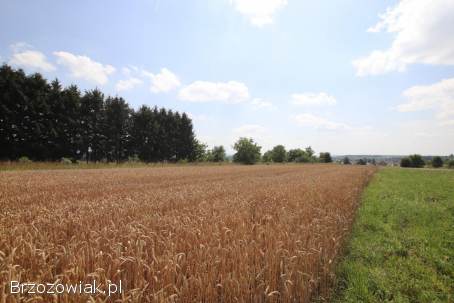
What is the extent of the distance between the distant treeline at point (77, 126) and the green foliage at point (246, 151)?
63.3ft

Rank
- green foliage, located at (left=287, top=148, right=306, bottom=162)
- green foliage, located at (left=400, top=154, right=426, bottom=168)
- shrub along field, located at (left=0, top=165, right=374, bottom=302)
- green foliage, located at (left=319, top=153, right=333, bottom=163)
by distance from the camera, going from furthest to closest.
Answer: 1. green foliage, located at (left=287, top=148, right=306, bottom=162)
2. green foliage, located at (left=319, top=153, right=333, bottom=163)
3. green foliage, located at (left=400, top=154, right=426, bottom=168)
4. shrub along field, located at (left=0, top=165, right=374, bottom=302)

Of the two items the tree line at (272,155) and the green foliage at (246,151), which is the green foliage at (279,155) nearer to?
the tree line at (272,155)

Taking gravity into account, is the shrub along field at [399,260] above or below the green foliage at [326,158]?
below

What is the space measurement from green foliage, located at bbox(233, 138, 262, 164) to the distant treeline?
760 inches

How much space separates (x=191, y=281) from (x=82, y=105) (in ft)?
190

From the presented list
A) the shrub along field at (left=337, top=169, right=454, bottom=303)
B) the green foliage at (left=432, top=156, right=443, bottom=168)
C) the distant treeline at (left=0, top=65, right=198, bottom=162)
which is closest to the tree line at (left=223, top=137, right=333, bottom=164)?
the distant treeline at (left=0, top=65, right=198, bottom=162)

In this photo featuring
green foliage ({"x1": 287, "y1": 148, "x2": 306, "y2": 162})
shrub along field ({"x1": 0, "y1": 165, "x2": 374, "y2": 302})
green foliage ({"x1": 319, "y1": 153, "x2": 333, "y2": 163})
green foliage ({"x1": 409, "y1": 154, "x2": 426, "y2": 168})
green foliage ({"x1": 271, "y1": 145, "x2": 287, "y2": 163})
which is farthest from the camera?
green foliage ({"x1": 287, "y1": 148, "x2": 306, "y2": 162})

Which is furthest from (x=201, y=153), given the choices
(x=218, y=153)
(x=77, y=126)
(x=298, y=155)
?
(x=298, y=155)

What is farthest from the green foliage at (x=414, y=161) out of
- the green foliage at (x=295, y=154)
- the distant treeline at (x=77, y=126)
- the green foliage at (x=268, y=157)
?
the distant treeline at (x=77, y=126)

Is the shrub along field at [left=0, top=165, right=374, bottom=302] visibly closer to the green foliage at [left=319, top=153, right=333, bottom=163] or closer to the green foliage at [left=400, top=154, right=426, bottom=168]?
the green foliage at [left=400, top=154, right=426, bottom=168]

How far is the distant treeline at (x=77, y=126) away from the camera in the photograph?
3969 cm

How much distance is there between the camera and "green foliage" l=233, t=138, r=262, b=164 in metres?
90.8

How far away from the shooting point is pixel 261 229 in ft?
17.6

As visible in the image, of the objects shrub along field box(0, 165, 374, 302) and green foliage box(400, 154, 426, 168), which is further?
green foliage box(400, 154, 426, 168)
